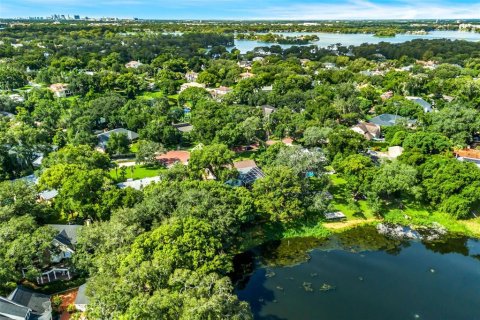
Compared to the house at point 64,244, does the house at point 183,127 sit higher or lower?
higher

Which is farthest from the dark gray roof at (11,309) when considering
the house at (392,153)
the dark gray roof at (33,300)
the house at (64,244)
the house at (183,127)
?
→ the house at (392,153)

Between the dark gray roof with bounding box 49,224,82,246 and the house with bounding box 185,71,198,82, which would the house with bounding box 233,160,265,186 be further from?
the house with bounding box 185,71,198,82

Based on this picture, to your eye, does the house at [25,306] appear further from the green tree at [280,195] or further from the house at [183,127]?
the house at [183,127]

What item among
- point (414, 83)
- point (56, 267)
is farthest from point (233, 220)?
point (414, 83)

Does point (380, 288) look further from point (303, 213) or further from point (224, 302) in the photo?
point (224, 302)

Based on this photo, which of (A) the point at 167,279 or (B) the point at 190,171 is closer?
(A) the point at 167,279

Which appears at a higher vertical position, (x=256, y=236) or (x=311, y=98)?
(x=311, y=98)

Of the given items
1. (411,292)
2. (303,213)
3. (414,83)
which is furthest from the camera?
(414,83)

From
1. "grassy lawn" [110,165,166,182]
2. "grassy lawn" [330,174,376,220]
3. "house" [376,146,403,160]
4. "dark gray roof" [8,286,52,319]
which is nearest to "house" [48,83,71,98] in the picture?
"grassy lawn" [110,165,166,182]
